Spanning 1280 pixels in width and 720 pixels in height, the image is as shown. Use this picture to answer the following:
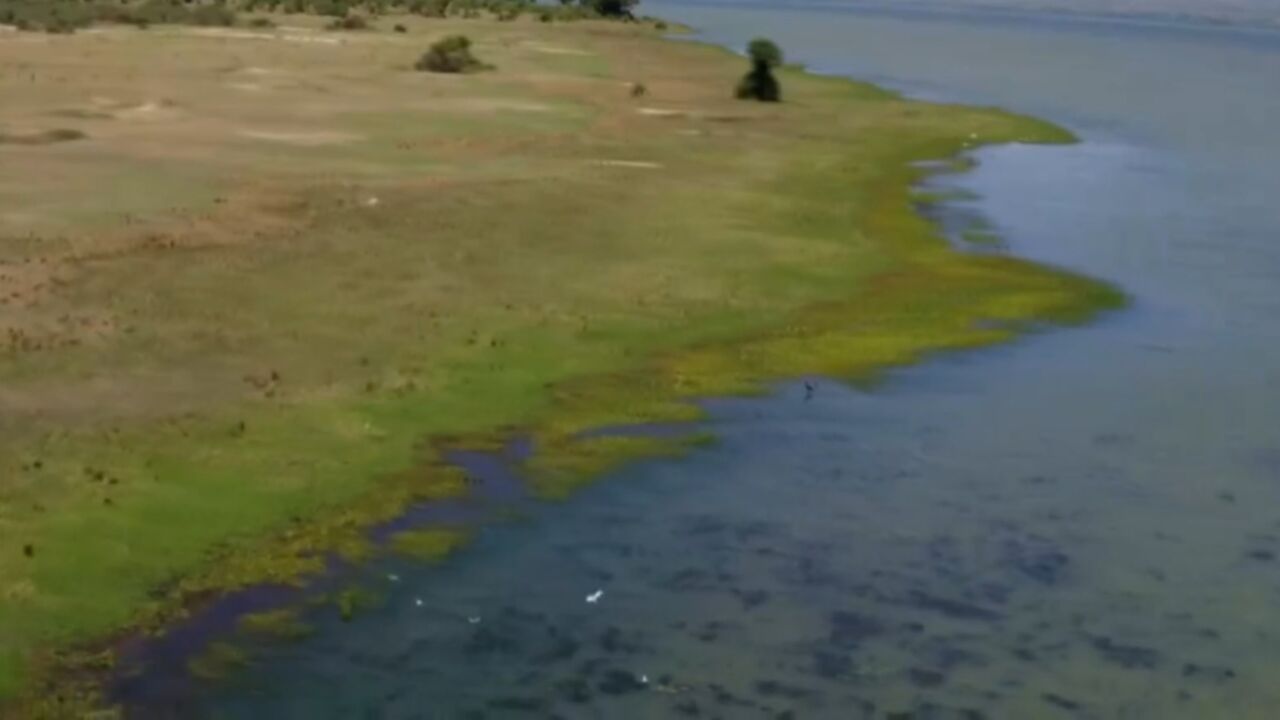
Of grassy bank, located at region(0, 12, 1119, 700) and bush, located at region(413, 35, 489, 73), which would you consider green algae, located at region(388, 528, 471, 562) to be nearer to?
grassy bank, located at region(0, 12, 1119, 700)

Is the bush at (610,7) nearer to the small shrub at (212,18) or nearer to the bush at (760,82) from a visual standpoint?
the small shrub at (212,18)

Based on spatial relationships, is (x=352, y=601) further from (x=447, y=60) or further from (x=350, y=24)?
(x=350, y=24)

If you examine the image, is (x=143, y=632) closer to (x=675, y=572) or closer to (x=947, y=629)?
(x=675, y=572)

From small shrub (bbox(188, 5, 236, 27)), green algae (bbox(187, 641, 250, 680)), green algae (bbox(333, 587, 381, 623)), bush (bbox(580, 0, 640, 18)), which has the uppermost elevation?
green algae (bbox(187, 641, 250, 680))

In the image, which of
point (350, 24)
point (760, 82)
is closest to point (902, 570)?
point (760, 82)

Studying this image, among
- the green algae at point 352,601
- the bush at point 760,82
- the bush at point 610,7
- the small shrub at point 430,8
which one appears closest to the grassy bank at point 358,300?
the green algae at point 352,601

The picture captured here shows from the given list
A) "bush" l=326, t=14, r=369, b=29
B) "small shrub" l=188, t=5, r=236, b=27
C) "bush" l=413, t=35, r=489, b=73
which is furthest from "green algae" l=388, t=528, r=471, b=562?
"bush" l=326, t=14, r=369, b=29
